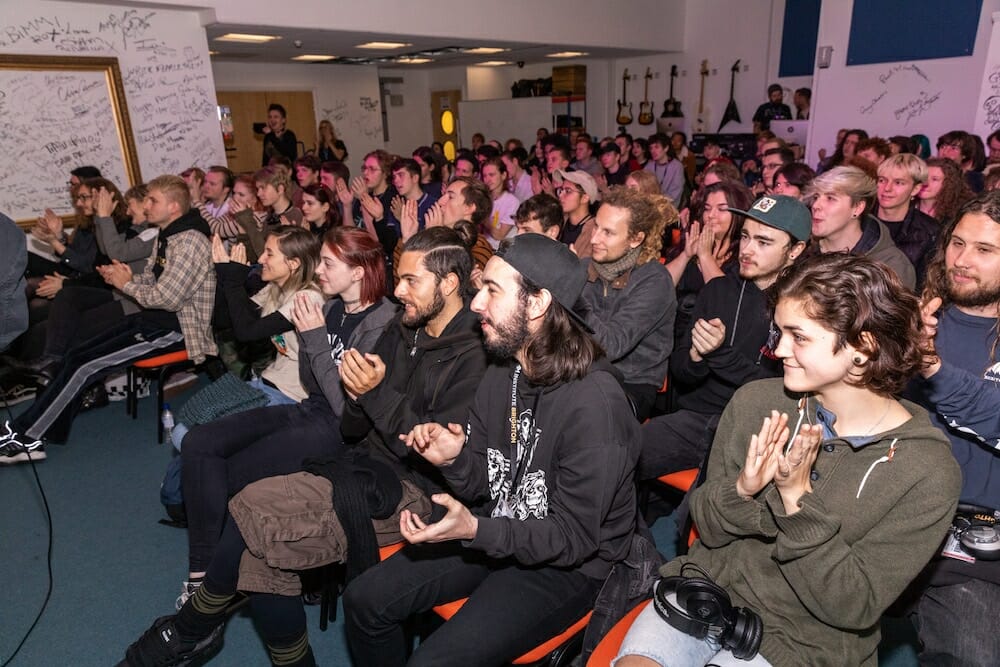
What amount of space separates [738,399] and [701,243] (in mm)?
1637

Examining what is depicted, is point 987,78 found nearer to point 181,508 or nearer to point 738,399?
point 738,399

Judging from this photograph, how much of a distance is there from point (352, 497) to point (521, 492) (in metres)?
0.60

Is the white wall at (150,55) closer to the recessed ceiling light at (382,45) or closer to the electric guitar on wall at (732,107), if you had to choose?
the recessed ceiling light at (382,45)

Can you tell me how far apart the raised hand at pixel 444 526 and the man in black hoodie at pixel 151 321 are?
2731mm

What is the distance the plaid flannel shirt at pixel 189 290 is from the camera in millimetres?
3668

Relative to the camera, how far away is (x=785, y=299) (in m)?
1.60

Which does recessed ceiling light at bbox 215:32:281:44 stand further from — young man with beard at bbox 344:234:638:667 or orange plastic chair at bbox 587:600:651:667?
orange plastic chair at bbox 587:600:651:667

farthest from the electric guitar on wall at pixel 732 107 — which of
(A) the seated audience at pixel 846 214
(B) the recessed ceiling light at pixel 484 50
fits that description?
(A) the seated audience at pixel 846 214

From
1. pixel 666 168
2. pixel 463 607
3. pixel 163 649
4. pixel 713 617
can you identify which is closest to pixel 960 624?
pixel 713 617

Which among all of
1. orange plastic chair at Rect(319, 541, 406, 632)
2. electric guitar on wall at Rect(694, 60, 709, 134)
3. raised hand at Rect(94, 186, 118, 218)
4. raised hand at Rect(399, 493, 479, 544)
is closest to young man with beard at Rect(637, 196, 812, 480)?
raised hand at Rect(399, 493, 479, 544)

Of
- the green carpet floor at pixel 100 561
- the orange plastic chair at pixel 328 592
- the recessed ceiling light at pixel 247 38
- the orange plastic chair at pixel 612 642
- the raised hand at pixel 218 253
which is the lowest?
the green carpet floor at pixel 100 561

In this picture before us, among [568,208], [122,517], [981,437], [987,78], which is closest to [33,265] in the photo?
[122,517]

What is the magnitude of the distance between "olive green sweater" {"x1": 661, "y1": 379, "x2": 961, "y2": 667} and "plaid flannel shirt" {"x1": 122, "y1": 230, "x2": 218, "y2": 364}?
311 cm

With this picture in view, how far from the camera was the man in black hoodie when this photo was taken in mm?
3680
